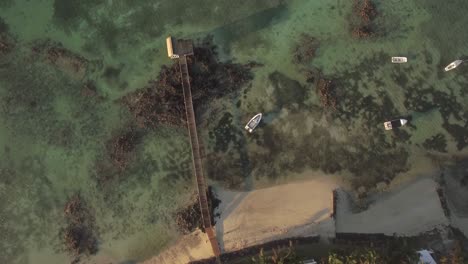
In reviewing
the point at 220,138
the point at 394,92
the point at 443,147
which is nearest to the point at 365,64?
the point at 394,92

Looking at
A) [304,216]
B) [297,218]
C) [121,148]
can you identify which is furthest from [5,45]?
[304,216]

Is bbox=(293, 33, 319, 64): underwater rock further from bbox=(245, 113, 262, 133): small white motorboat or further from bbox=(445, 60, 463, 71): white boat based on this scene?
bbox=(445, 60, 463, 71): white boat

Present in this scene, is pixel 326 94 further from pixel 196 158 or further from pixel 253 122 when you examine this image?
pixel 196 158

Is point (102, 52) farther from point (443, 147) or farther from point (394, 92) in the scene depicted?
point (443, 147)

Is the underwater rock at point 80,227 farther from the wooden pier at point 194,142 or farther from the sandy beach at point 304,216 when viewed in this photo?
the wooden pier at point 194,142

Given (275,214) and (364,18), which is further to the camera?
(364,18)

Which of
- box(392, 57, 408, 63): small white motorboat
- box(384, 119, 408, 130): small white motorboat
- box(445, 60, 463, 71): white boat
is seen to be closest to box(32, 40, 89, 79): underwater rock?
box(384, 119, 408, 130): small white motorboat

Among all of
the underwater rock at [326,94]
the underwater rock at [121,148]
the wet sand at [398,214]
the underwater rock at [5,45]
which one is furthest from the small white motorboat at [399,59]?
the underwater rock at [5,45]
